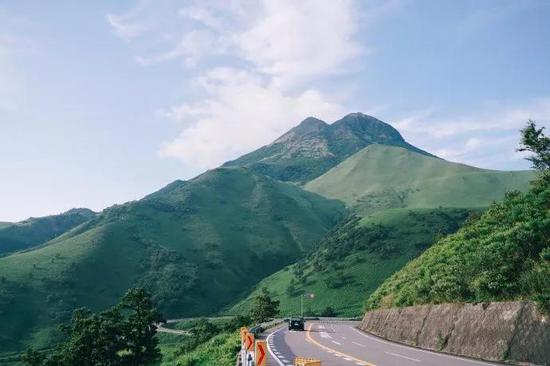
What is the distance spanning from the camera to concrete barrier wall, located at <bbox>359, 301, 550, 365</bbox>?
16.3 meters

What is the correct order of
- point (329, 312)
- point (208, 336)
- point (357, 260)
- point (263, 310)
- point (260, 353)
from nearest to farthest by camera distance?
1. point (260, 353)
2. point (208, 336)
3. point (263, 310)
4. point (329, 312)
5. point (357, 260)

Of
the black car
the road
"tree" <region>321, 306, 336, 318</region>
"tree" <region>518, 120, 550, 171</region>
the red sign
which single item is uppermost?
"tree" <region>518, 120, 550, 171</region>

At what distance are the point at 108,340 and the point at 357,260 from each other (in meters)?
93.3

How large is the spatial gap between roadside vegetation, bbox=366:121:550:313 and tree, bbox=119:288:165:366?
108ft

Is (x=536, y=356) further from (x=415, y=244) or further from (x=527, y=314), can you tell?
(x=415, y=244)

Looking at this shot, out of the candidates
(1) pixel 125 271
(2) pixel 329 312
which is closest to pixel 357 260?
(2) pixel 329 312

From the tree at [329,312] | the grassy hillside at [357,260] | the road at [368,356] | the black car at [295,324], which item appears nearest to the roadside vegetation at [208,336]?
the road at [368,356]

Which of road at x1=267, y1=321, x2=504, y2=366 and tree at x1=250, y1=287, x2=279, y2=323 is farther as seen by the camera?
tree at x1=250, y1=287, x2=279, y2=323

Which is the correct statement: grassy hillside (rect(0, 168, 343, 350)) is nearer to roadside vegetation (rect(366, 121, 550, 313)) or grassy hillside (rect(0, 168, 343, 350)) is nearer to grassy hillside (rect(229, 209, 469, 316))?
grassy hillside (rect(229, 209, 469, 316))

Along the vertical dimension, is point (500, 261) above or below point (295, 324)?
Result: above

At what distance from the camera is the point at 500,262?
21891 millimetres

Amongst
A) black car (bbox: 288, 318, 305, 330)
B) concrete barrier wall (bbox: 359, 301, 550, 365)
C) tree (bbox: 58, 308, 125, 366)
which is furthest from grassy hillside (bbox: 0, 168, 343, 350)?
concrete barrier wall (bbox: 359, 301, 550, 365)

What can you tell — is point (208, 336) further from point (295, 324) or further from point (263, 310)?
point (295, 324)

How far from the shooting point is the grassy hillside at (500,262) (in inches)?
766
